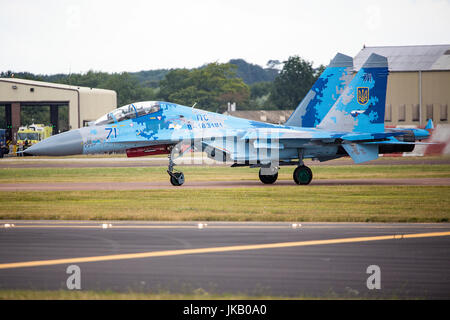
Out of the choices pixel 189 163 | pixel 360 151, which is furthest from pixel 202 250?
pixel 189 163

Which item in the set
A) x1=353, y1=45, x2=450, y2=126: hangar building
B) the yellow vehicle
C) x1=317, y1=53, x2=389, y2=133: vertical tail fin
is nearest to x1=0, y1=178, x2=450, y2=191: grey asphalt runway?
x1=317, y1=53, x2=389, y2=133: vertical tail fin

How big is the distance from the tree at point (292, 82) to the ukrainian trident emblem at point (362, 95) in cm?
10278

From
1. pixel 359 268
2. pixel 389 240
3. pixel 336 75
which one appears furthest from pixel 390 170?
pixel 359 268

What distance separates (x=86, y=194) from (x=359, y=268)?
13901mm

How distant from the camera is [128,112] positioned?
24203mm

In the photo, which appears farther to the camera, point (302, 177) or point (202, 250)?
point (302, 177)

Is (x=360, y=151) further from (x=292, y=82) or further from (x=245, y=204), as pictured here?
(x=292, y=82)

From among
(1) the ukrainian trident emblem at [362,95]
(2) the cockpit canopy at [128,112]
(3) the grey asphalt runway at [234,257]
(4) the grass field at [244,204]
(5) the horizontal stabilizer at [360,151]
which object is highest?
(1) the ukrainian trident emblem at [362,95]

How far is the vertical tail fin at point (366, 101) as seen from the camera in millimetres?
25422

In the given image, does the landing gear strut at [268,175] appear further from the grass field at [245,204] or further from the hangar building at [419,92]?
the hangar building at [419,92]

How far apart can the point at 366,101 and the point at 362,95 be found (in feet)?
0.93

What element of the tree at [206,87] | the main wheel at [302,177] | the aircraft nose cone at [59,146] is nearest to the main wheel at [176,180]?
the aircraft nose cone at [59,146]

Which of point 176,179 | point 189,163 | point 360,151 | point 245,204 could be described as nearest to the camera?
point 245,204

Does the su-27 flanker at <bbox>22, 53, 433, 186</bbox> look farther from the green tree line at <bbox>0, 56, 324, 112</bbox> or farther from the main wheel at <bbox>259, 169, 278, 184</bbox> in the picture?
A: the green tree line at <bbox>0, 56, 324, 112</bbox>
